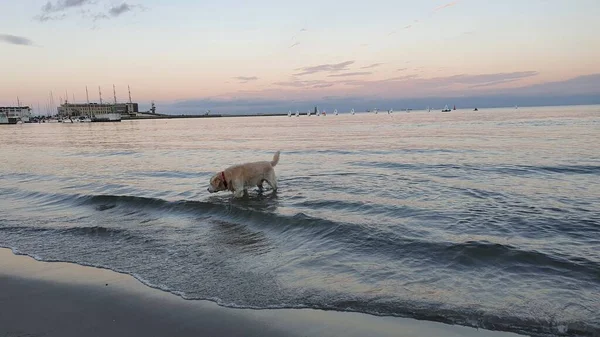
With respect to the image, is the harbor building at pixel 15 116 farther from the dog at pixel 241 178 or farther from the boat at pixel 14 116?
the dog at pixel 241 178

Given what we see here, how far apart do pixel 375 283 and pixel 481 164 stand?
12.7m

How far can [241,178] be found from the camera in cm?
1172

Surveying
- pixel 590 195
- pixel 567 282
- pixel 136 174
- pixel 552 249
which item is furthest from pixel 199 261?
pixel 136 174

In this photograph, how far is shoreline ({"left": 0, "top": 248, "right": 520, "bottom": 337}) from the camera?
13.6 ft

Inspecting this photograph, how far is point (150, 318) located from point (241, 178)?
735 cm

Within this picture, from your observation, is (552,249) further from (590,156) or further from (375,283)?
(590,156)

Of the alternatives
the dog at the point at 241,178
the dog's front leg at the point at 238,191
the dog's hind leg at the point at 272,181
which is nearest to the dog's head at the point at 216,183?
the dog at the point at 241,178

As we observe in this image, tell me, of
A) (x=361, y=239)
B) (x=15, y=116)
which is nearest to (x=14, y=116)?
(x=15, y=116)

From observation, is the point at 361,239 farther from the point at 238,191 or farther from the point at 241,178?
the point at 241,178

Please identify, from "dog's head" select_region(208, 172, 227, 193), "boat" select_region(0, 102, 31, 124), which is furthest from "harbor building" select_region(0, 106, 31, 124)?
"dog's head" select_region(208, 172, 227, 193)

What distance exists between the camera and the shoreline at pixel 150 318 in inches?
163

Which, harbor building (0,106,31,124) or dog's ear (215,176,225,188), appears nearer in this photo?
dog's ear (215,176,225,188)

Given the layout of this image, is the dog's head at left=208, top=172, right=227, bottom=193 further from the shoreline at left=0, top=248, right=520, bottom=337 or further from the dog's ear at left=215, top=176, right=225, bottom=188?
the shoreline at left=0, top=248, right=520, bottom=337

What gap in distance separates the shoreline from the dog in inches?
239
